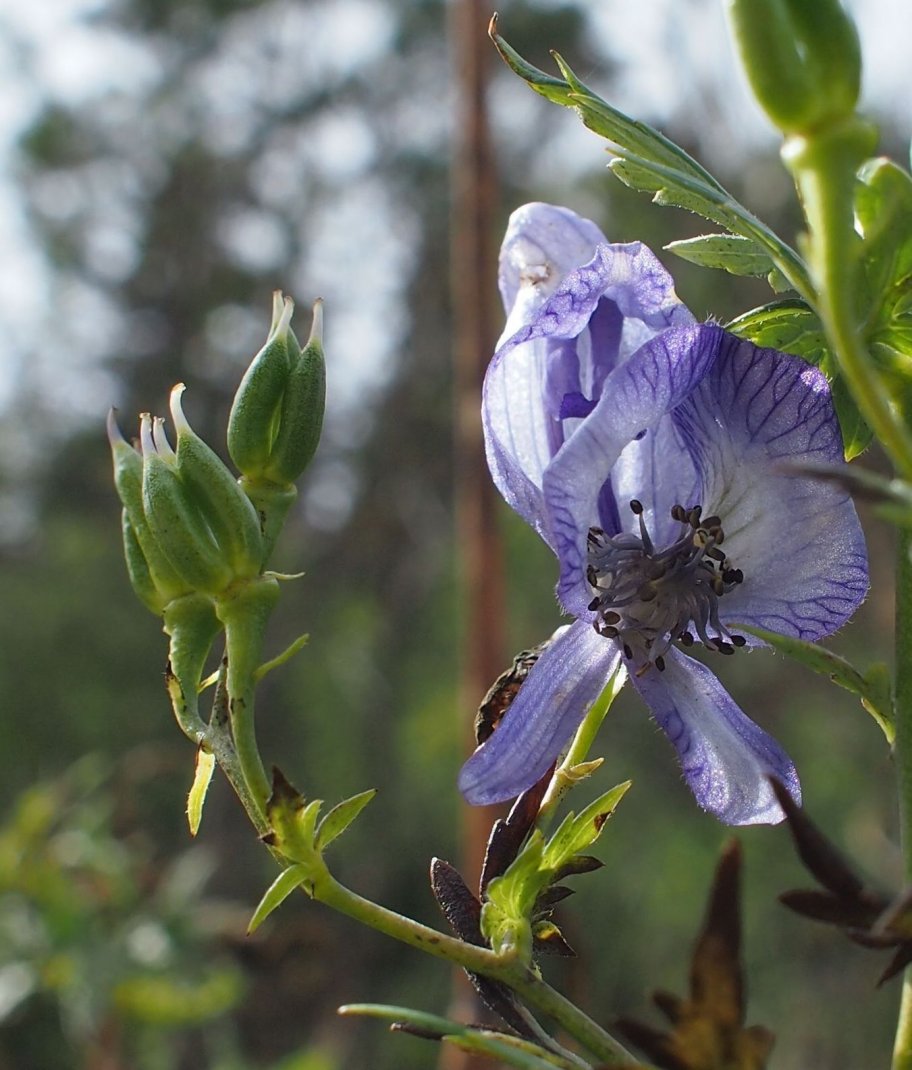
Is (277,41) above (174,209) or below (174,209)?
above

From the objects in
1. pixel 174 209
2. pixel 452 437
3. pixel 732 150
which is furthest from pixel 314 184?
pixel 732 150

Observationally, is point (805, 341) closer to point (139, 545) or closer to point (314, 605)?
point (139, 545)

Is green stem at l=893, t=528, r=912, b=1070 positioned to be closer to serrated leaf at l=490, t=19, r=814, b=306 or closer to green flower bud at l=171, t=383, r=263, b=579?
serrated leaf at l=490, t=19, r=814, b=306

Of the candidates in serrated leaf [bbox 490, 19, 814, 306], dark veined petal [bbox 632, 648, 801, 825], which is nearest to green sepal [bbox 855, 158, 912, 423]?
serrated leaf [bbox 490, 19, 814, 306]

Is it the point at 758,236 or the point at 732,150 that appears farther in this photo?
the point at 732,150

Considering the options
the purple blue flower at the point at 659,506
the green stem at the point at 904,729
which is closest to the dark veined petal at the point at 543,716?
the purple blue flower at the point at 659,506

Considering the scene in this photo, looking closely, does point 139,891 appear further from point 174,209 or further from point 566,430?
point 174,209

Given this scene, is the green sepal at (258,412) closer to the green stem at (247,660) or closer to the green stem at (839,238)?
the green stem at (247,660)

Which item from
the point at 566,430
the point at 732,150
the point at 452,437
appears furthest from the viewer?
the point at 452,437
